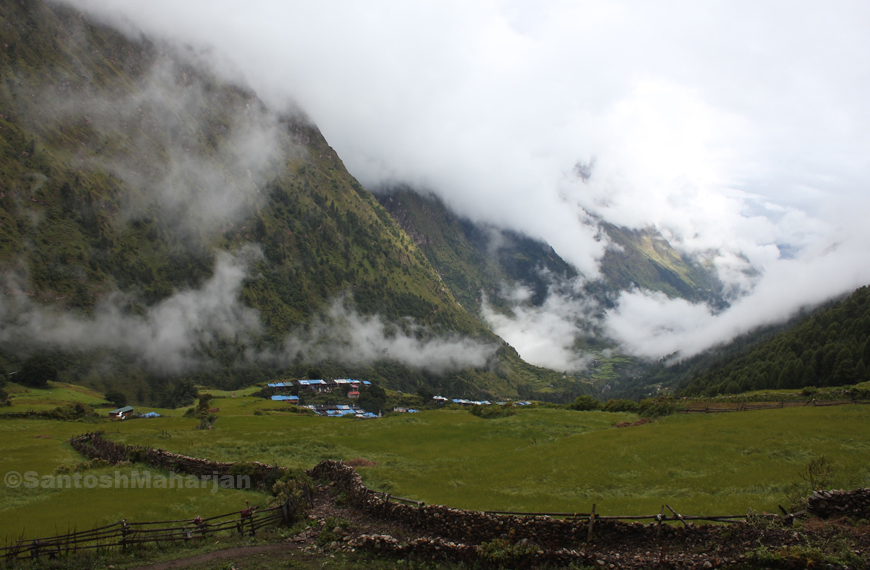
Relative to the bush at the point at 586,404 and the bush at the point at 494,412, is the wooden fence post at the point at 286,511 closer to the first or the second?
the bush at the point at 494,412

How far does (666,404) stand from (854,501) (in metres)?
37.3

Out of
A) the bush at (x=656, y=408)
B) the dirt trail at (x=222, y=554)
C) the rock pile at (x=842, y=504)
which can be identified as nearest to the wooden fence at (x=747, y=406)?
the bush at (x=656, y=408)

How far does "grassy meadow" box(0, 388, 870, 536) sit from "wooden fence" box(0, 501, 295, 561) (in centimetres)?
199

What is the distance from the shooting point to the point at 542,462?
3497 cm

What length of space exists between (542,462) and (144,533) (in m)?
25.4

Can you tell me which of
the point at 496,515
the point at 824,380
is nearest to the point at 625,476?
the point at 496,515

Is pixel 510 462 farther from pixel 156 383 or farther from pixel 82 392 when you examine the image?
pixel 156 383

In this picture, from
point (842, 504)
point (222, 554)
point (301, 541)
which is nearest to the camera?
point (842, 504)

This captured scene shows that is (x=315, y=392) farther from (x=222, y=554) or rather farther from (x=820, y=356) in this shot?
(x=222, y=554)

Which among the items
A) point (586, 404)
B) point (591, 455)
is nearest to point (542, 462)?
point (591, 455)

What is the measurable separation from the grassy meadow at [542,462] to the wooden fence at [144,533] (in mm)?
1986

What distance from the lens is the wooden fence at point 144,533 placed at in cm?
2073

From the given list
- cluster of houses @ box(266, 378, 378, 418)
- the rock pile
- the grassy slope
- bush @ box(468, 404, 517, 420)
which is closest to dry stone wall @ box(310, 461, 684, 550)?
the grassy slope

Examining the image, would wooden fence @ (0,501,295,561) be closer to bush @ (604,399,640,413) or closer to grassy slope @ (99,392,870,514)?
grassy slope @ (99,392,870,514)
